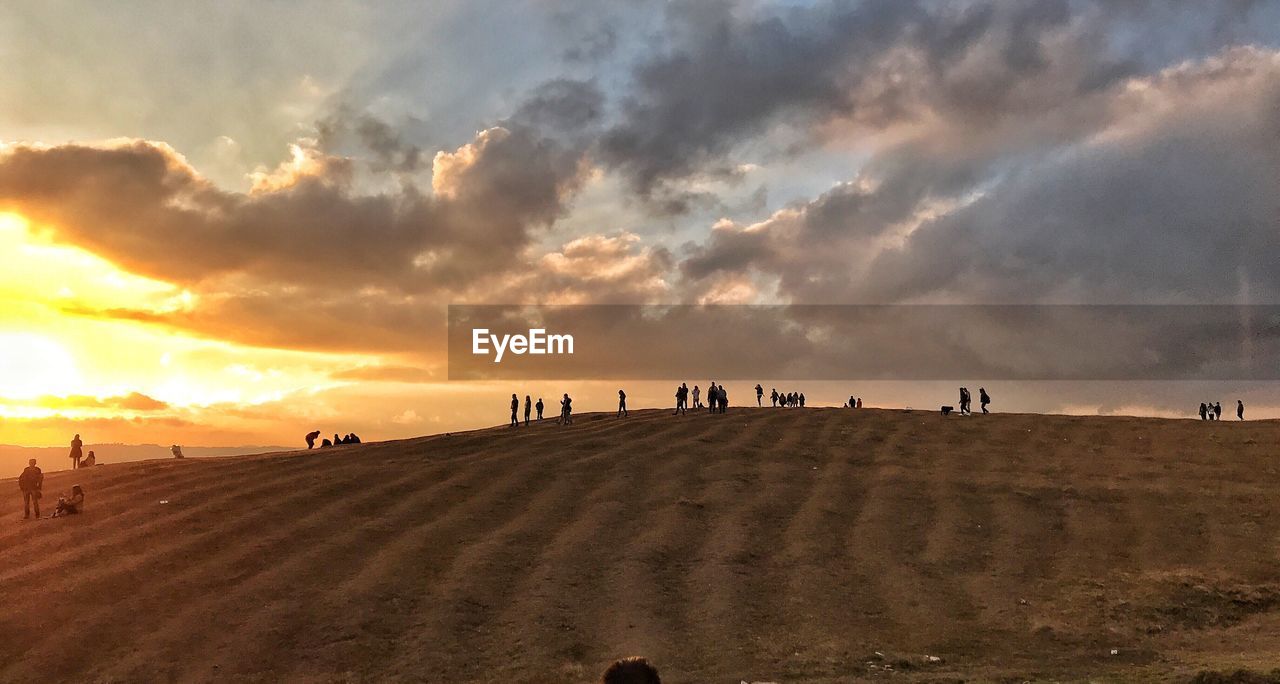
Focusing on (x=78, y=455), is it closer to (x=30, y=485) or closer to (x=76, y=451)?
(x=76, y=451)

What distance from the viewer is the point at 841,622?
82.7 feet

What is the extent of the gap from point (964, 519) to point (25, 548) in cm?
3332

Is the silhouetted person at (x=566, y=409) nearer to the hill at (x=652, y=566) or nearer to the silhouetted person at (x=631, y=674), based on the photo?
the hill at (x=652, y=566)

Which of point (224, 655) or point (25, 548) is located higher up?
point (25, 548)

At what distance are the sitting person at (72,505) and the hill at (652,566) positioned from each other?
84cm

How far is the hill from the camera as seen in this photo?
899 inches

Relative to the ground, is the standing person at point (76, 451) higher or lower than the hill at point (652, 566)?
higher

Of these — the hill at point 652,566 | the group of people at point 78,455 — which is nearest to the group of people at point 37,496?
the hill at point 652,566

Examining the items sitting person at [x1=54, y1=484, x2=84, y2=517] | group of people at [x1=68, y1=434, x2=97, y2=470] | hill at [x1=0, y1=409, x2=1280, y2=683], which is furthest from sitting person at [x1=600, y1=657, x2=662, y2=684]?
group of people at [x1=68, y1=434, x2=97, y2=470]

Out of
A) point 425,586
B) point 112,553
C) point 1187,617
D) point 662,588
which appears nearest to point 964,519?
point 1187,617

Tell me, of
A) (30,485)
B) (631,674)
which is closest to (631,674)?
(631,674)

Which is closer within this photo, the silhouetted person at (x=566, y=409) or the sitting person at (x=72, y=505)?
the sitting person at (x=72, y=505)

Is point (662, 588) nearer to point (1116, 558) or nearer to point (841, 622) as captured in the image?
point (841, 622)

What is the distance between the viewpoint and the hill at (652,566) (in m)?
22.8
